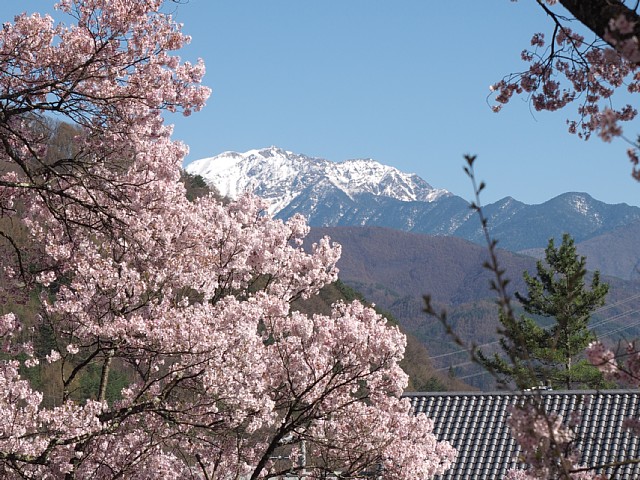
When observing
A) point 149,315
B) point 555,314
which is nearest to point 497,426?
point 555,314

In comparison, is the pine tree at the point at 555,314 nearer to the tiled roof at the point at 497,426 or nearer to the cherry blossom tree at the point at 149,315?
the tiled roof at the point at 497,426

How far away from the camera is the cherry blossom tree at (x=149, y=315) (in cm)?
734

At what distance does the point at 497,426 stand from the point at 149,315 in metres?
18.5

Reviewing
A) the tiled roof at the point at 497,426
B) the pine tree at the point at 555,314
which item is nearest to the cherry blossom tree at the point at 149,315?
the tiled roof at the point at 497,426

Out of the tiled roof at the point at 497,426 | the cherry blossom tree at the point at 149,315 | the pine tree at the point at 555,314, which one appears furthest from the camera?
the pine tree at the point at 555,314

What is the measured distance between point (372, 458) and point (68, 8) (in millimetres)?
5324

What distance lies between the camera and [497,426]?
24.9 m

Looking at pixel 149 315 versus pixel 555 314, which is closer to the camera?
pixel 149 315

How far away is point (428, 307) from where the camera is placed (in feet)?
8.19

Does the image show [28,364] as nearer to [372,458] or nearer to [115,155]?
[115,155]

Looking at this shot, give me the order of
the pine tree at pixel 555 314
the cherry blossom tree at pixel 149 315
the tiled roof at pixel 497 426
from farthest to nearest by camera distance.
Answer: the pine tree at pixel 555 314 → the tiled roof at pixel 497 426 → the cherry blossom tree at pixel 149 315

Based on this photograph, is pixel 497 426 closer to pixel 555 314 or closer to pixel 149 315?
pixel 555 314

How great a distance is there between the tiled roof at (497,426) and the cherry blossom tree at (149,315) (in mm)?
13573

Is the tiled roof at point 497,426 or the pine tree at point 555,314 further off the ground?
the pine tree at point 555,314
